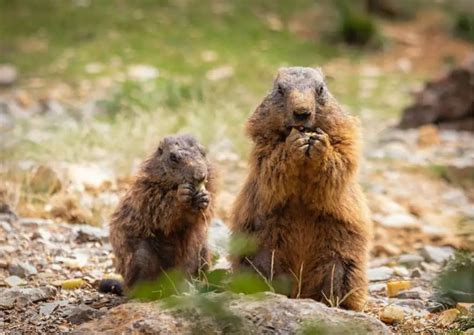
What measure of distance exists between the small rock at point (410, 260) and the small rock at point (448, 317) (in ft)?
5.07

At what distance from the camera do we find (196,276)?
5590mm

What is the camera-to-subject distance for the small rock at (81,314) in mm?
5215

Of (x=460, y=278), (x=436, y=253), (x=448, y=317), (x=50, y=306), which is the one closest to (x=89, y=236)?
(x=50, y=306)

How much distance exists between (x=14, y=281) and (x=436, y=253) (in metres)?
3.07

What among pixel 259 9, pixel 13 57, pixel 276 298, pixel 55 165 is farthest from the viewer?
pixel 259 9

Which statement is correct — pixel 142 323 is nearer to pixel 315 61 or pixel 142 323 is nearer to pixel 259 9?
pixel 315 61

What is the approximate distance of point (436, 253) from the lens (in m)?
7.52

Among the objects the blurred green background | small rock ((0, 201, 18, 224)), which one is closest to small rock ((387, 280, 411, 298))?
small rock ((0, 201, 18, 224))

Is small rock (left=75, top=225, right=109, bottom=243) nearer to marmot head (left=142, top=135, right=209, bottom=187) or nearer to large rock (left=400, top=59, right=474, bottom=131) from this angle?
marmot head (left=142, top=135, right=209, bottom=187)

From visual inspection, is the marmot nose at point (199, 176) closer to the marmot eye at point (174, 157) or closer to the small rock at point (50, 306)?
the marmot eye at point (174, 157)

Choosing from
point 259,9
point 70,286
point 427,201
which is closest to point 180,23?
point 259,9

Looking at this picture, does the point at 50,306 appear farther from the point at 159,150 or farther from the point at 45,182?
the point at 45,182

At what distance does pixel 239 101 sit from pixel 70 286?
7.33 metres

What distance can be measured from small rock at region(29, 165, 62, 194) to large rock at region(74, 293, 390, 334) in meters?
3.75
